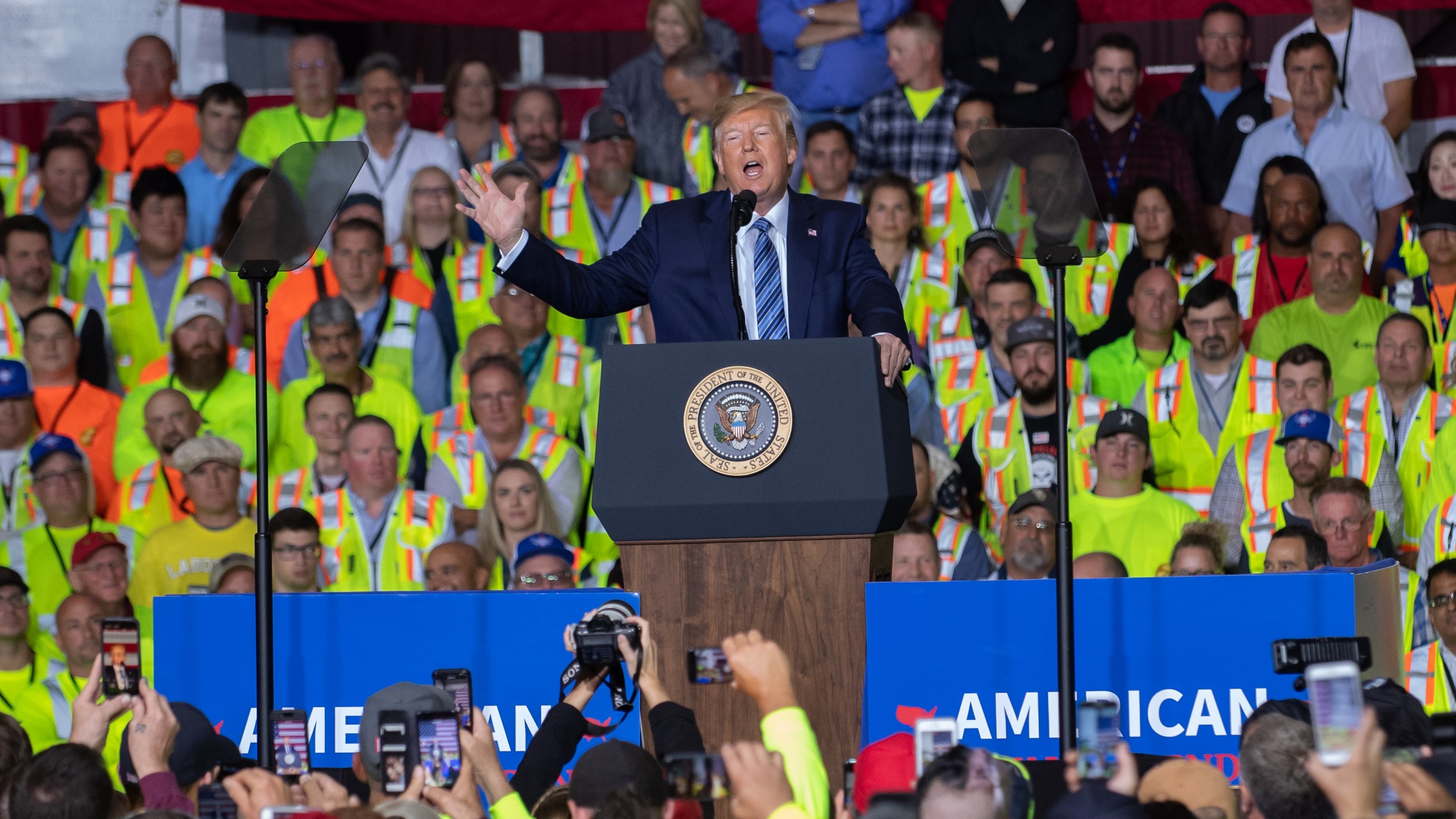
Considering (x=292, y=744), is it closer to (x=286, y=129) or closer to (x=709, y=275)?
(x=709, y=275)

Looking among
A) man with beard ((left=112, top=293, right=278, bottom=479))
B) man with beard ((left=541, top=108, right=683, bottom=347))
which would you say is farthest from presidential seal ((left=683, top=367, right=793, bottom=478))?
man with beard ((left=541, top=108, right=683, bottom=347))

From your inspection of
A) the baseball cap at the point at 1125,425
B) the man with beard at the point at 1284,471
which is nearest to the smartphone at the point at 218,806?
the man with beard at the point at 1284,471

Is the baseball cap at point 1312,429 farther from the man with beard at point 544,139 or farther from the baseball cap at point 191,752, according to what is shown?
the baseball cap at point 191,752

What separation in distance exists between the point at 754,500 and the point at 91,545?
3944 millimetres

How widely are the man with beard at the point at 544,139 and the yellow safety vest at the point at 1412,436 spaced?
3627 millimetres

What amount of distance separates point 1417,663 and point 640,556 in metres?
3.25

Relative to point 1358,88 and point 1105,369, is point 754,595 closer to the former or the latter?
point 1105,369

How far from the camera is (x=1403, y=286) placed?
25.2ft

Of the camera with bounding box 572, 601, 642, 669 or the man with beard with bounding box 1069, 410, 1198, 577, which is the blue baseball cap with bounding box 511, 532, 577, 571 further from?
the camera with bounding box 572, 601, 642, 669

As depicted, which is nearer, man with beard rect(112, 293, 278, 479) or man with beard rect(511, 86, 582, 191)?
man with beard rect(112, 293, 278, 479)

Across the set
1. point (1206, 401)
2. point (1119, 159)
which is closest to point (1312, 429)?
point (1206, 401)

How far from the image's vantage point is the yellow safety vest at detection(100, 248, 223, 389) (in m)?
8.53

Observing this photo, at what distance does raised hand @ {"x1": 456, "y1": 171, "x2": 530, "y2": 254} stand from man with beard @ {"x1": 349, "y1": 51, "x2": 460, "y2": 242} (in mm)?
5145

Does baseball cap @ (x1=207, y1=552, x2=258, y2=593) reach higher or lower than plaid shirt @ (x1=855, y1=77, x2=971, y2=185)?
lower
